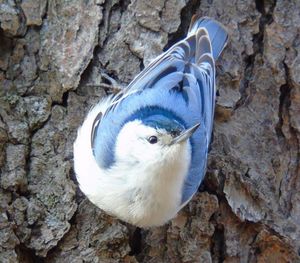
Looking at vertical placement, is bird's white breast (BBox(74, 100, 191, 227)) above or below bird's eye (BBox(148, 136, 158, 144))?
below

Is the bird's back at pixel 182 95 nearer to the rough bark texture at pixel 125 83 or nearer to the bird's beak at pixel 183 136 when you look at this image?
the rough bark texture at pixel 125 83

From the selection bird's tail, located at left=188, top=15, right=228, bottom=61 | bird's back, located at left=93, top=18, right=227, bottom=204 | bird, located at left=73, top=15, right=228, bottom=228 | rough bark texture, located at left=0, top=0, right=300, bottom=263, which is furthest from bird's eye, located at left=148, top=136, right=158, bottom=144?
bird's tail, located at left=188, top=15, right=228, bottom=61

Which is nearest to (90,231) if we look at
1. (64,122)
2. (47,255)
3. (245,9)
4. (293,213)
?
(47,255)

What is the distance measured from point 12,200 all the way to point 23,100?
389 millimetres

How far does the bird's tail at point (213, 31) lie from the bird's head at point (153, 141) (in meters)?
0.48

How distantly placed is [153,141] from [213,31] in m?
0.62

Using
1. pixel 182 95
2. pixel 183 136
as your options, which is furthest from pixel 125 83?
pixel 183 136

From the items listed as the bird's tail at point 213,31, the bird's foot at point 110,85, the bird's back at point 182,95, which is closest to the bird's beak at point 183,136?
the bird's back at point 182,95

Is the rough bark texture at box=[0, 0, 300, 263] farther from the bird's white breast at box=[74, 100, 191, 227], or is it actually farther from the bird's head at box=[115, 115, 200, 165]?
the bird's head at box=[115, 115, 200, 165]

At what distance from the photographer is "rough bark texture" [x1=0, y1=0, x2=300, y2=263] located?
290cm

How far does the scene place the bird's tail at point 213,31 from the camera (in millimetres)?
3156

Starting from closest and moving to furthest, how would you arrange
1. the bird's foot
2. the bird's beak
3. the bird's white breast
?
1. the bird's beak
2. the bird's white breast
3. the bird's foot

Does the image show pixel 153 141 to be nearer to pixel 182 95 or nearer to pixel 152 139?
pixel 152 139

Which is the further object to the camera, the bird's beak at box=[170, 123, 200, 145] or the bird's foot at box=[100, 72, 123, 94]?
the bird's foot at box=[100, 72, 123, 94]
